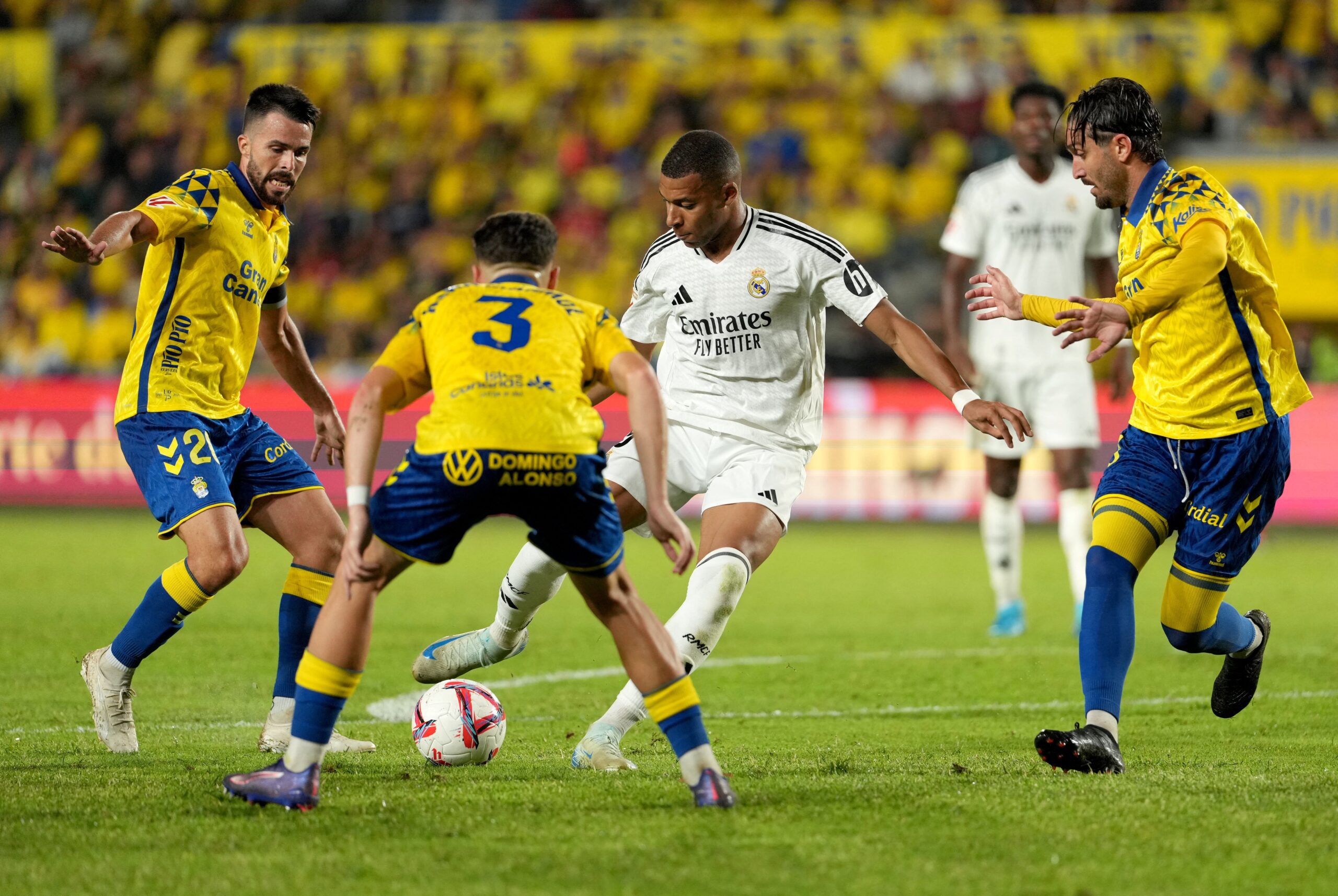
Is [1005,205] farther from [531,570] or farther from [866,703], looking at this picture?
[531,570]

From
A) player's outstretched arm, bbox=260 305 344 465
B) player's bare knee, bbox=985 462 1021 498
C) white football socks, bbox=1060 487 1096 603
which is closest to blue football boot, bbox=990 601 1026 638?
white football socks, bbox=1060 487 1096 603

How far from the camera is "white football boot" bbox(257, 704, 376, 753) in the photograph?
Answer: 529cm

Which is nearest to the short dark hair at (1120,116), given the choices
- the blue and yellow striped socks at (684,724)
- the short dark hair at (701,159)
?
the short dark hair at (701,159)

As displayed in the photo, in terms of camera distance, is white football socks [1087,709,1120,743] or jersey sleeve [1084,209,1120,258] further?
jersey sleeve [1084,209,1120,258]

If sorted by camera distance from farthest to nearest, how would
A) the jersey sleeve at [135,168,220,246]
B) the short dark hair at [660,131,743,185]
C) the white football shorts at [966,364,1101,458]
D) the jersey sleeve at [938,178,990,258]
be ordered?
1. the jersey sleeve at [938,178,990,258]
2. the white football shorts at [966,364,1101,458]
3. the jersey sleeve at [135,168,220,246]
4. the short dark hair at [660,131,743,185]

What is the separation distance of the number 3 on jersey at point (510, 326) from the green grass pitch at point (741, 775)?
1.27 meters

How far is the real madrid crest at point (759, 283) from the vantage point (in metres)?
5.35

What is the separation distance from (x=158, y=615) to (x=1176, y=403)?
348 centimetres

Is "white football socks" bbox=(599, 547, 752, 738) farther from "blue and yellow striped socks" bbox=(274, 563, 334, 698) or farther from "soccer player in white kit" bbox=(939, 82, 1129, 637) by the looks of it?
"soccer player in white kit" bbox=(939, 82, 1129, 637)

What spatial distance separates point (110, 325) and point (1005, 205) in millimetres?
12543

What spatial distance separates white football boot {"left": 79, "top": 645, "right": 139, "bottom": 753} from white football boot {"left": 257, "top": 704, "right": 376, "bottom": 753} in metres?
0.44

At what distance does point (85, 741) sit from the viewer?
5.46m

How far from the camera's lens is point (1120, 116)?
487cm

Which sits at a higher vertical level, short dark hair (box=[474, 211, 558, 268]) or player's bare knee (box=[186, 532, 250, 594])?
short dark hair (box=[474, 211, 558, 268])
